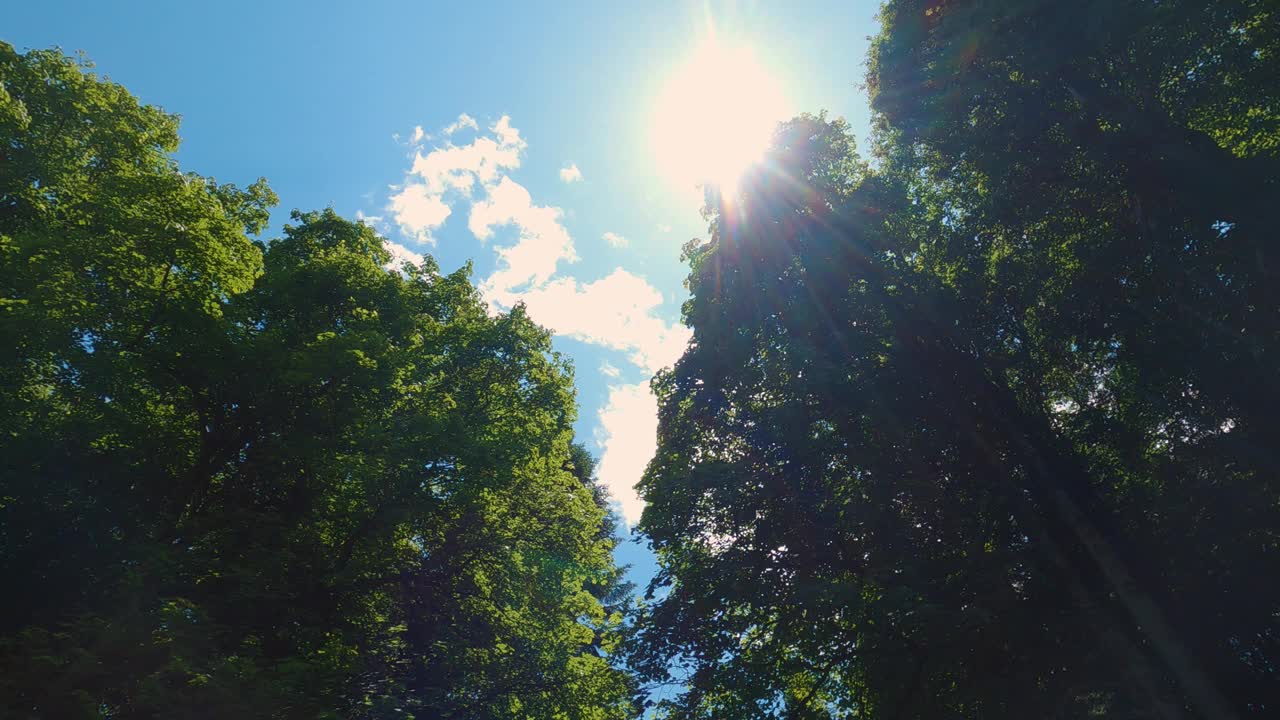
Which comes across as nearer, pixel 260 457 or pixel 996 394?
pixel 996 394

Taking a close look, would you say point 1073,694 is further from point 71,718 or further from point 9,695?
point 9,695

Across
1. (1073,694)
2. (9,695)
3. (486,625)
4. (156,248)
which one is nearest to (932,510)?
(1073,694)

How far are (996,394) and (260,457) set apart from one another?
62.6ft

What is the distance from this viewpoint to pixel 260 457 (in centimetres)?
→ 1561

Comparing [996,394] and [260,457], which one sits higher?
[260,457]

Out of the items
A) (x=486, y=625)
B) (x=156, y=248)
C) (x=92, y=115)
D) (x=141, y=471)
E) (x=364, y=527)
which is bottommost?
(x=486, y=625)

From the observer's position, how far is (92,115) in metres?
17.0

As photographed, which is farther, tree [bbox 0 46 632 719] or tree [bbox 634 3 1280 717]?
tree [bbox 0 46 632 719]

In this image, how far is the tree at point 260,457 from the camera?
1227cm

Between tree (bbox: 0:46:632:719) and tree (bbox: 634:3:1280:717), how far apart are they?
17.3 feet

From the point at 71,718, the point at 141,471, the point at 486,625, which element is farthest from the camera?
the point at 486,625

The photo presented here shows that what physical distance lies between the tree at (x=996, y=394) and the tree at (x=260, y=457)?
208 inches

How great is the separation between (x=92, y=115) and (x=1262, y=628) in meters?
30.6

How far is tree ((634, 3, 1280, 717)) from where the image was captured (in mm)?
9617
